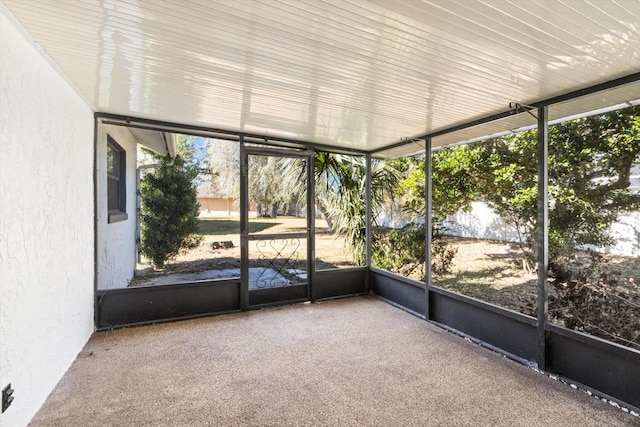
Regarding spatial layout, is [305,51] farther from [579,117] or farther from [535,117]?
[579,117]

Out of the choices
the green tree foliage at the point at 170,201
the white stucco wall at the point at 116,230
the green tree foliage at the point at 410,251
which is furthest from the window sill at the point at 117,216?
the green tree foliage at the point at 410,251

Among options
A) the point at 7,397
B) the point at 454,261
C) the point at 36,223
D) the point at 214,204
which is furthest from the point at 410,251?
the point at 7,397

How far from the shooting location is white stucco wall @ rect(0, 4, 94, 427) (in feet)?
6.01

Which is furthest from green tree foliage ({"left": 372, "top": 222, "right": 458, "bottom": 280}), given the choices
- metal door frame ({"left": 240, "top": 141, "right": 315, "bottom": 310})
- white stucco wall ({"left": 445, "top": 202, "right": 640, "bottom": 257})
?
metal door frame ({"left": 240, "top": 141, "right": 315, "bottom": 310})

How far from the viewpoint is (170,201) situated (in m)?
4.09

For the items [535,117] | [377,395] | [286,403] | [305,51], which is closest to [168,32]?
[305,51]

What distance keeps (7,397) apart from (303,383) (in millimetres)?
1804

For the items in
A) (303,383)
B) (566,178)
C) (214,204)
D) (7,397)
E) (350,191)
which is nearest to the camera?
(7,397)

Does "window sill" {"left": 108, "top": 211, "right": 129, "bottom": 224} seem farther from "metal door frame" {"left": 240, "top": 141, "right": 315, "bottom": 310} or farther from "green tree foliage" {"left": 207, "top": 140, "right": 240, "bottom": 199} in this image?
"metal door frame" {"left": 240, "top": 141, "right": 315, "bottom": 310}

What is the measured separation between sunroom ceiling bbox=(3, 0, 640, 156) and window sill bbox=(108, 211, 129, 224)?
125cm

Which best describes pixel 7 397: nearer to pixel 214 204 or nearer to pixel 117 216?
pixel 117 216

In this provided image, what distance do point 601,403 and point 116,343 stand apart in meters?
4.19

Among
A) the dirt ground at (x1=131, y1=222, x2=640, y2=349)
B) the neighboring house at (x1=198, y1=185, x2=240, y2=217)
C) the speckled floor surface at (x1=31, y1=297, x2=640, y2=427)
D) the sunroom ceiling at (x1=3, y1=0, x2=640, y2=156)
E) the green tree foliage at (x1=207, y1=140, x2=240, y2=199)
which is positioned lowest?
the speckled floor surface at (x1=31, y1=297, x2=640, y2=427)

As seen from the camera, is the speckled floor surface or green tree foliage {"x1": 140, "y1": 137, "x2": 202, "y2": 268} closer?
the speckled floor surface
